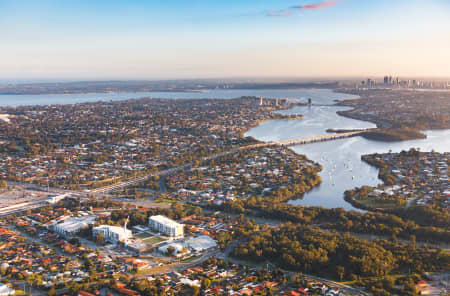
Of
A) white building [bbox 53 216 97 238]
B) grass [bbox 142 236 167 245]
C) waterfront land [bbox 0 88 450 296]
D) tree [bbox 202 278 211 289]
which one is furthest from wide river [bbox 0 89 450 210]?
white building [bbox 53 216 97 238]

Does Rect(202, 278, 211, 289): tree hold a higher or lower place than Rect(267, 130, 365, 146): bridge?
lower

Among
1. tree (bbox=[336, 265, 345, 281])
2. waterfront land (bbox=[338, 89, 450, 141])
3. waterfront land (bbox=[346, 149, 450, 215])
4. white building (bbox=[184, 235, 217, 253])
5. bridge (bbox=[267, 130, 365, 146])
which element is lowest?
tree (bbox=[336, 265, 345, 281])

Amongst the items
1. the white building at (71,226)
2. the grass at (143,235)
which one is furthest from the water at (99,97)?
the grass at (143,235)

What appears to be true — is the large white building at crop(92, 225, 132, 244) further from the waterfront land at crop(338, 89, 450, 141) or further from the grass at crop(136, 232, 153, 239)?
the waterfront land at crop(338, 89, 450, 141)

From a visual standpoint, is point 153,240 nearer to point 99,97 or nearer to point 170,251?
point 170,251

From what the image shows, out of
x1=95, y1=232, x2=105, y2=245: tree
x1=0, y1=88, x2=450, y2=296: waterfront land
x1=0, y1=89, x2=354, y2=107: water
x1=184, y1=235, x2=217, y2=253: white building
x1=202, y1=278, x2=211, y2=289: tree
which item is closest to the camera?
x1=202, y1=278, x2=211, y2=289: tree

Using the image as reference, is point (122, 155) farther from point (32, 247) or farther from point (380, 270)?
point (380, 270)
